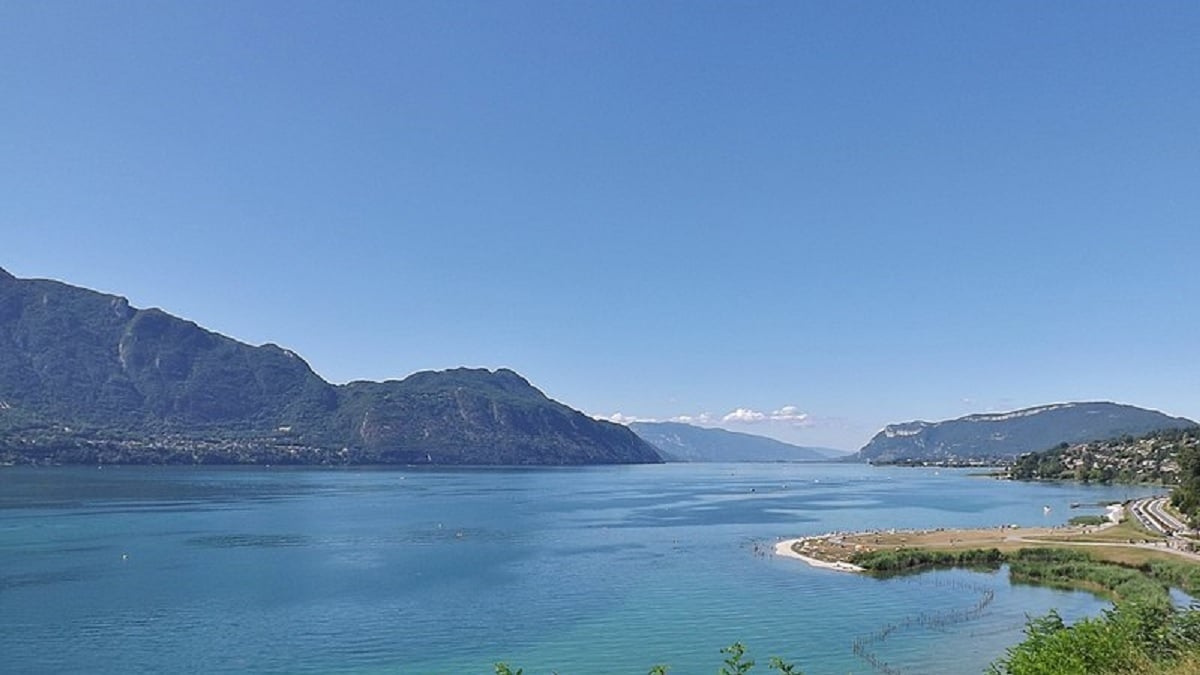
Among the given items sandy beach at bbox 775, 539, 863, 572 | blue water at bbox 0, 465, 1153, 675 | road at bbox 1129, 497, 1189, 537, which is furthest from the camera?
road at bbox 1129, 497, 1189, 537

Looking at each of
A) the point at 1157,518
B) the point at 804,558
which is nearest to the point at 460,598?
the point at 804,558

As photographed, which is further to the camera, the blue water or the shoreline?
the shoreline

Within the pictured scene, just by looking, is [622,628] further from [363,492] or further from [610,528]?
[363,492]

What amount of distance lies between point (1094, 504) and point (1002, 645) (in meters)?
106

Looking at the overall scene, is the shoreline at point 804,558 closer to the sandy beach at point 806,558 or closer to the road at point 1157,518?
the sandy beach at point 806,558

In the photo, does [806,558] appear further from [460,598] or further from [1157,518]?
[1157,518]

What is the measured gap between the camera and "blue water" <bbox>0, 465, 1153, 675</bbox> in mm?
45344

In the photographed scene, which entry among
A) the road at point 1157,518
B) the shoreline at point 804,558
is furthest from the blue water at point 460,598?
the road at point 1157,518

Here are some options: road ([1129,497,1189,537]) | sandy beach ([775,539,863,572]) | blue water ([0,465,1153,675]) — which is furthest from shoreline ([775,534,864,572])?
road ([1129,497,1189,537])

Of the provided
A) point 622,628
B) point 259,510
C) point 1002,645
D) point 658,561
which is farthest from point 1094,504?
point 259,510

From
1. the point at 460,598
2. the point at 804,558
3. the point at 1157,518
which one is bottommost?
the point at 460,598

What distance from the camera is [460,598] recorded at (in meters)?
62.3

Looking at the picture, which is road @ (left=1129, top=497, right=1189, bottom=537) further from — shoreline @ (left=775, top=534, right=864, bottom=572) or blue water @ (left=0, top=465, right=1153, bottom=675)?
shoreline @ (left=775, top=534, right=864, bottom=572)

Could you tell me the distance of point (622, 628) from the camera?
51188mm
